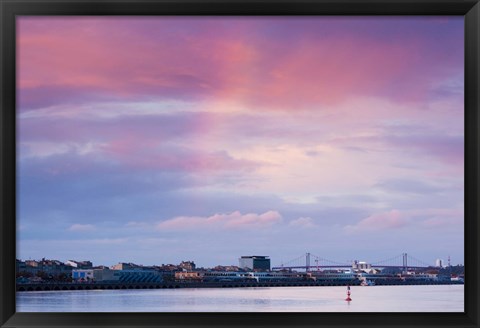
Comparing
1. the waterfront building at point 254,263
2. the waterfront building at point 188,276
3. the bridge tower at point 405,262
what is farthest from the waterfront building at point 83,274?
the bridge tower at point 405,262

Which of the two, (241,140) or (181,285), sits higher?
(241,140)

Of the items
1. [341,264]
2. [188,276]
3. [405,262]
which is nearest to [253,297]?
[188,276]

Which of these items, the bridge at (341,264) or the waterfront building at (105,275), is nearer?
the waterfront building at (105,275)

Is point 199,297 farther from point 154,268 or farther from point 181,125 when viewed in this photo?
point 181,125

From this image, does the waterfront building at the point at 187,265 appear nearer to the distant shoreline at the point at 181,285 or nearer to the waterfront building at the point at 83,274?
the distant shoreline at the point at 181,285

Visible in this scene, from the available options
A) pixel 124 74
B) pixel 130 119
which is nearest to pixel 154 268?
pixel 130 119

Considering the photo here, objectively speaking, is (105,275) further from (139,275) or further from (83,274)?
(139,275)

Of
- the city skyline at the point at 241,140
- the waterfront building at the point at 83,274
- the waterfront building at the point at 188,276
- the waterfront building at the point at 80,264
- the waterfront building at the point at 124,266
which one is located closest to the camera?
the city skyline at the point at 241,140
